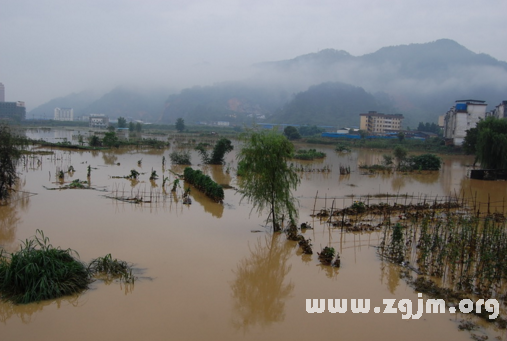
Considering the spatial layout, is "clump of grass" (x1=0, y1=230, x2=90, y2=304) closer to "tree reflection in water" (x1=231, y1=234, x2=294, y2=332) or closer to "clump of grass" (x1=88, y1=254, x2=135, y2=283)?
"clump of grass" (x1=88, y1=254, x2=135, y2=283)

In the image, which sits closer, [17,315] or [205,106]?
[17,315]

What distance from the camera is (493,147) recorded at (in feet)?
83.6

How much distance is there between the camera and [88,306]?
727 centimetres

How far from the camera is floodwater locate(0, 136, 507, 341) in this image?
6.70m

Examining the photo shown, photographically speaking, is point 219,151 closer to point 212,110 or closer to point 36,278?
point 36,278

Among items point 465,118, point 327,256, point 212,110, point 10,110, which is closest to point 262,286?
point 327,256

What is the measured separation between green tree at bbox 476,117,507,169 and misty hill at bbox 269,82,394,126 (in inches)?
3040

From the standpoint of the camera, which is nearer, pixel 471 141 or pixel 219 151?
pixel 219 151

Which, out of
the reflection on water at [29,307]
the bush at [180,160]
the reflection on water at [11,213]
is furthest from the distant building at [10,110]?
the reflection on water at [29,307]

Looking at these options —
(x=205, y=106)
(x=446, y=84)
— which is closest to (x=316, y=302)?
(x=205, y=106)

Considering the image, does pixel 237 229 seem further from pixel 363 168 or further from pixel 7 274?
pixel 363 168

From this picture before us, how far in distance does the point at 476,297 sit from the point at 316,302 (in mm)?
3220

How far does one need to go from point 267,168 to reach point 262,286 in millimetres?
3961

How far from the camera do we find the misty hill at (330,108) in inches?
4291
